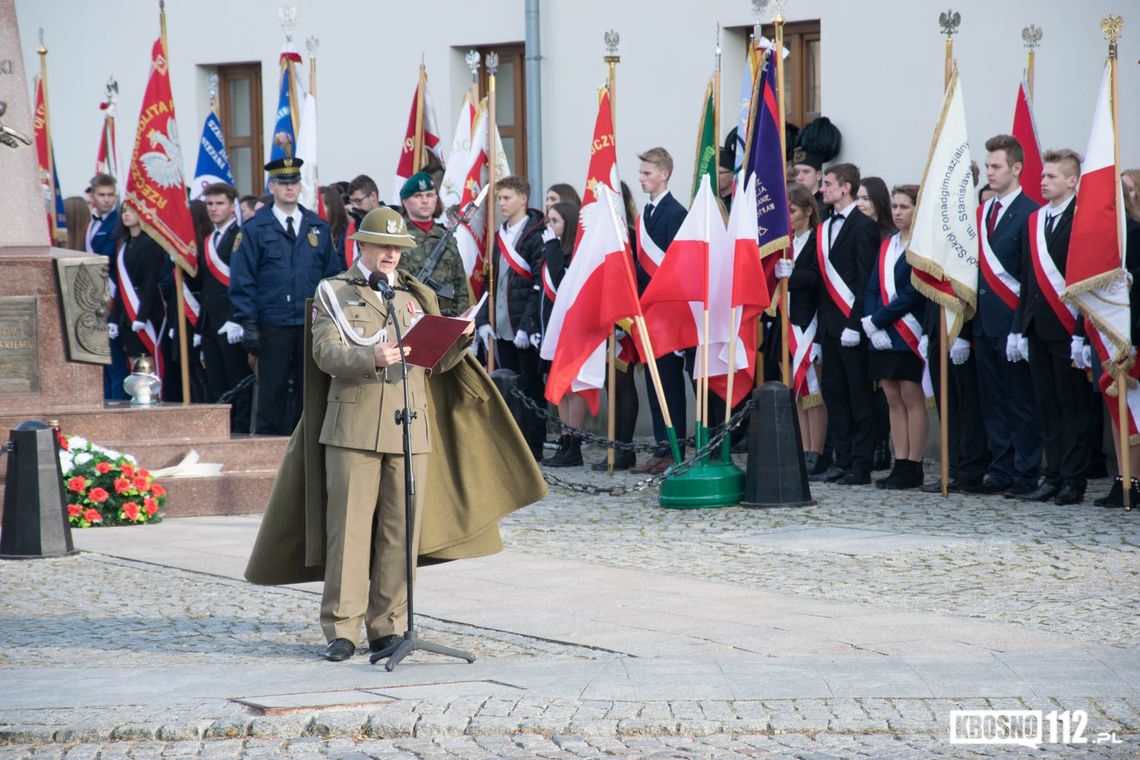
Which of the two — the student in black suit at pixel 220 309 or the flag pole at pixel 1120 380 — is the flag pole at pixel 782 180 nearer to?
the flag pole at pixel 1120 380

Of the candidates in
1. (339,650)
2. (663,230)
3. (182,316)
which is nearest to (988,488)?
(663,230)

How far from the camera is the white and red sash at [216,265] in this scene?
16328mm

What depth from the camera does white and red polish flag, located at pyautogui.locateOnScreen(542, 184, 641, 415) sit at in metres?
12.6

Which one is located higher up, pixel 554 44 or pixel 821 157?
pixel 554 44

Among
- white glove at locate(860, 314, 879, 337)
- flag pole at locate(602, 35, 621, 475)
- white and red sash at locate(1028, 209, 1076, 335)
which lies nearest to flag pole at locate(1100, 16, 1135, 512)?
white and red sash at locate(1028, 209, 1076, 335)

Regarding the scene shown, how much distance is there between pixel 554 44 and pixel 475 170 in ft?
9.07

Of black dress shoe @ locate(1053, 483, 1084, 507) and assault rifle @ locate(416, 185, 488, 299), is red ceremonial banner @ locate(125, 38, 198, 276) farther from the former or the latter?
black dress shoe @ locate(1053, 483, 1084, 507)

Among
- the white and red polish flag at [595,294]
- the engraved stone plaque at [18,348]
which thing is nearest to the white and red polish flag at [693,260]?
the white and red polish flag at [595,294]

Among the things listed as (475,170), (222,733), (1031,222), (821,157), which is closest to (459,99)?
(475,170)

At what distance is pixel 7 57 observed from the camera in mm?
12977

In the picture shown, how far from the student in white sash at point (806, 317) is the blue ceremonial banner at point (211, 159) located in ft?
21.8

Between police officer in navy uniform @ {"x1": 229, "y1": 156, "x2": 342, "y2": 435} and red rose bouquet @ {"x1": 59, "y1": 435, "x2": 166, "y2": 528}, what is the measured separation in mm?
2870

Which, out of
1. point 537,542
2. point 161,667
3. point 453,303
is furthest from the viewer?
point 453,303

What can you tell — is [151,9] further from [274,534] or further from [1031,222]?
[274,534]
